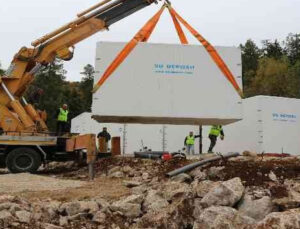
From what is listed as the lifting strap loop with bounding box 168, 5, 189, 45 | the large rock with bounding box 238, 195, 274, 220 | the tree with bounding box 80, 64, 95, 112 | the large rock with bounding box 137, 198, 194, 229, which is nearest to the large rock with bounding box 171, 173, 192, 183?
the large rock with bounding box 137, 198, 194, 229

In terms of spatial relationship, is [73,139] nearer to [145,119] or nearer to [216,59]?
[145,119]

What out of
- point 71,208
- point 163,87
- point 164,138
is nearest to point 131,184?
point 71,208

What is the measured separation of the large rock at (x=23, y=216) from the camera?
695 centimetres

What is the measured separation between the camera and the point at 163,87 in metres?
10.7

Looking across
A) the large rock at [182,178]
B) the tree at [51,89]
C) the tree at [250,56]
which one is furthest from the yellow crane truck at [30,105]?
the tree at [250,56]

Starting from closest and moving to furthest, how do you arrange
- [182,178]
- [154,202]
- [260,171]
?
1. [154,202]
2. [260,171]
3. [182,178]

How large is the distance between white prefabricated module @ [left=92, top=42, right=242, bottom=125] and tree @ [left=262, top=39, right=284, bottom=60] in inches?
2381

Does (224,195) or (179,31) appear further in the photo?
(179,31)

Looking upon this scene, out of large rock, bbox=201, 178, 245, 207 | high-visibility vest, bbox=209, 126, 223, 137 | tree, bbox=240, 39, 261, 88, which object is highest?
tree, bbox=240, 39, 261, 88

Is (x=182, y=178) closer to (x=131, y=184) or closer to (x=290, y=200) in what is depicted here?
(x=131, y=184)

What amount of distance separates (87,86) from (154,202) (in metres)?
57.3

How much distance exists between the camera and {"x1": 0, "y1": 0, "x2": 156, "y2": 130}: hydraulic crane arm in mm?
12922

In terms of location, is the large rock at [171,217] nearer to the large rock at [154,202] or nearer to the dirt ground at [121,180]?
the large rock at [154,202]

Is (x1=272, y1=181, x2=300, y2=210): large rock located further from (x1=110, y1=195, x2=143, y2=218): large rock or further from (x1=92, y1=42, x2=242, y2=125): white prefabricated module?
(x1=92, y1=42, x2=242, y2=125): white prefabricated module
